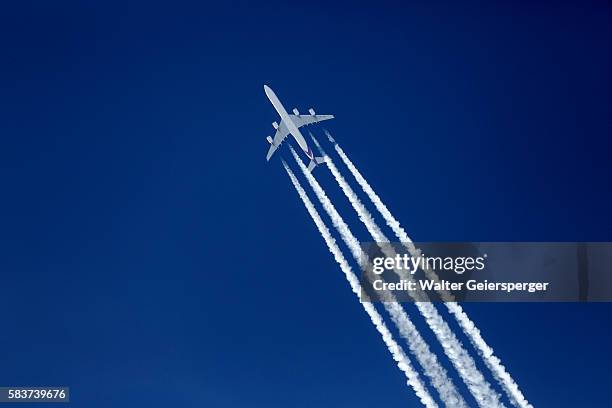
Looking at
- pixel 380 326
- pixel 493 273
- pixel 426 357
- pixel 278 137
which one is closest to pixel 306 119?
pixel 278 137

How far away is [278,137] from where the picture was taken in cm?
510

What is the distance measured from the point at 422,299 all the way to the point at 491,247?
0.63 metres

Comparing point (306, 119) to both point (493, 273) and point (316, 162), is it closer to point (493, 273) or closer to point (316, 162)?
point (316, 162)

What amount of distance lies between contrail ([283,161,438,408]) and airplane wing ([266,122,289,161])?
0.45m

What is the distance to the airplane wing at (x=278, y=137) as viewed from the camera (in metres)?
5.05

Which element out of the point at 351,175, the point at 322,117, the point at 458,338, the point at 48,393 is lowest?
the point at 458,338

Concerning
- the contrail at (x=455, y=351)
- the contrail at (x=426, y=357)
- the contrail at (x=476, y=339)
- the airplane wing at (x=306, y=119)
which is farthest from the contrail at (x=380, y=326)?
the airplane wing at (x=306, y=119)

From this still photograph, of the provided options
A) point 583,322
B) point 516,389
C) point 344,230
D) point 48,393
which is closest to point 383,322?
point 344,230

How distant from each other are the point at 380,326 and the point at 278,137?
1605 mm

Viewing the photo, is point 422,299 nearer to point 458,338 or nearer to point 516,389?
point 458,338

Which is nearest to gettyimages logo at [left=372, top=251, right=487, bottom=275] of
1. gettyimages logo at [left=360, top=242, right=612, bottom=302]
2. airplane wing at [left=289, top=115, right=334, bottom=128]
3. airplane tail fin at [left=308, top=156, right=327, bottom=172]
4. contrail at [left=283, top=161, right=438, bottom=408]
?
gettyimages logo at [left=360, top=242, right=612, bottom=302]

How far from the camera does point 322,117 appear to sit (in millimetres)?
5051

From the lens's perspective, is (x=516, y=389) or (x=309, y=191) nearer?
(x=516, y=389)

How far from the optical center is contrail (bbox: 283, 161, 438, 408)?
482cm
